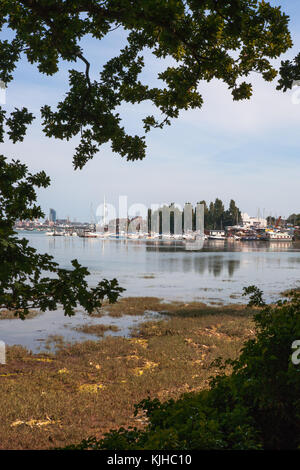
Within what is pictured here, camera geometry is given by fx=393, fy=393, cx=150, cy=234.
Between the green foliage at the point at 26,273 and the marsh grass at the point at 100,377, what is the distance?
3.70m

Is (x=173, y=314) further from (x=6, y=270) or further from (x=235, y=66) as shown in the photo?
(x=6, y=270)

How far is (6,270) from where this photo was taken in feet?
13.6

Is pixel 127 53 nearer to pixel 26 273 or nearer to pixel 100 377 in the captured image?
pixel 26 273

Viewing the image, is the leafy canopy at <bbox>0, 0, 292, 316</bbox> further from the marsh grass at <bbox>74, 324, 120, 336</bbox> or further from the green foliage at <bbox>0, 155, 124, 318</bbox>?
the marsh grass at <bbox>74, 324, 120, 336</bbox>

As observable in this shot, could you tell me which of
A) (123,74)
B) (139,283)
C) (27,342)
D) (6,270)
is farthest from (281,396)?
(139,283)

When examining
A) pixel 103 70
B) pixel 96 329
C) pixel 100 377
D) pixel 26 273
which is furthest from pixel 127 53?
pixel 96 329

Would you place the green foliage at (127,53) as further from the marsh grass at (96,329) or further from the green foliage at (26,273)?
the marsh grass at (96,329)

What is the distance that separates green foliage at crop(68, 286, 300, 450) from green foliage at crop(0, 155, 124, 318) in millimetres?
1614

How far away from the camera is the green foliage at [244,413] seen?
162 inches

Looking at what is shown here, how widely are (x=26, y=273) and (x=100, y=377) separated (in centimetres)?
953

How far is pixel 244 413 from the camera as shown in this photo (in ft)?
14.6

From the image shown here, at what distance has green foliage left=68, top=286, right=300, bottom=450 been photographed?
13.5 feet

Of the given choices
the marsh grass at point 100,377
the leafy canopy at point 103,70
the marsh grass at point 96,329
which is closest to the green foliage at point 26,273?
the leafy canopy at point 103,70

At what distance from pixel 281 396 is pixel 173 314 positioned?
21542mm
